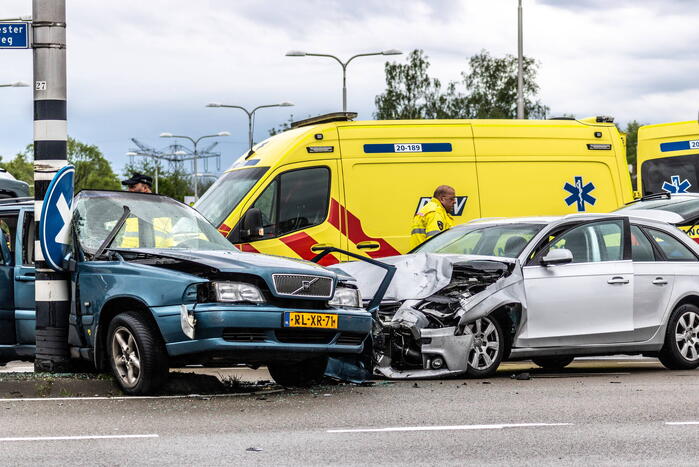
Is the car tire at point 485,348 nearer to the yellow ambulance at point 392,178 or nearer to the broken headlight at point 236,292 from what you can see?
the broken headlight at point 236,292

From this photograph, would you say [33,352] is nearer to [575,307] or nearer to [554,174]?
[575,307]

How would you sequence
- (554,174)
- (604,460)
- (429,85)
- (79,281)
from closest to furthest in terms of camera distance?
(604,460)
(79,281)
(554,174)
(429,85)

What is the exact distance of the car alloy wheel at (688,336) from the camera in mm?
11680

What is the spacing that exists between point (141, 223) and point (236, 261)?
4.55ft

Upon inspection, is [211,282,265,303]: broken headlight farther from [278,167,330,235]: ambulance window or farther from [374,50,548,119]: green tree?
[374,50,548,119]: green tree

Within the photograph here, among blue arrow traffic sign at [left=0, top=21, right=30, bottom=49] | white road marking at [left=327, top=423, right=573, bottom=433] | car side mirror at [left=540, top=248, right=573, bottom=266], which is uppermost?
blue arrow traffic sign at [left=0, top=21, right=30, bottom=49]

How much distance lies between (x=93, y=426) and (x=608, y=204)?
33.0 feet

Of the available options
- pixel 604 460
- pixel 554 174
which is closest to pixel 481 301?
pixel 604 460

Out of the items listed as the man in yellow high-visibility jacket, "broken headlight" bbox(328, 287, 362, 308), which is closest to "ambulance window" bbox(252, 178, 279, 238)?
the man in yellow high-visibility jacket

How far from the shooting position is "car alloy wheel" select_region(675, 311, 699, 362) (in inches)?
460

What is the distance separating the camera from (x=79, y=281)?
32.3 feet

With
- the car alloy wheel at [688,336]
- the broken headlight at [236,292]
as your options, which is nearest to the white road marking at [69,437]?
the broken headlight at [236,292]

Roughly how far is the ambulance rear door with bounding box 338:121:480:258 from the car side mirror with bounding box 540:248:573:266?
3.99 m

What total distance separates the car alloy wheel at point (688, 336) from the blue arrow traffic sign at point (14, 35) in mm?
6743
